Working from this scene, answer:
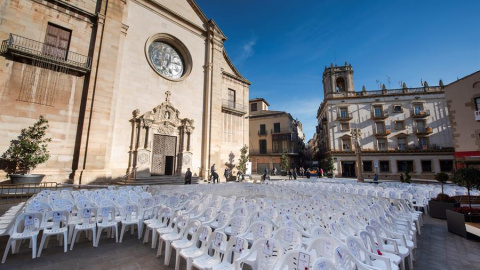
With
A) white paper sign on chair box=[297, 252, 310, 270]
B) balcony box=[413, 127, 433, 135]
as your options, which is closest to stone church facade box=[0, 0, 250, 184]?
white paper sign on chair box=[297, 252, 310, 270]

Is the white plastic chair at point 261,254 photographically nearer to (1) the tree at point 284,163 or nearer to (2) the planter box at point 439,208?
(2) the planter box at point 439,208

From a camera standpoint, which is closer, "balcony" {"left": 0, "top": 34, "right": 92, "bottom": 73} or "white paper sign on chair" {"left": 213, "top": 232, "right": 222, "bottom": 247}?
"white paper sign on chair" {"left": 213, "top": 232, "right": 222, "bottom": 247}

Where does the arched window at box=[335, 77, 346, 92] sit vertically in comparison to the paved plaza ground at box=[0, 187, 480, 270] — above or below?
above

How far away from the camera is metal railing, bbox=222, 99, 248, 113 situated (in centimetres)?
2022

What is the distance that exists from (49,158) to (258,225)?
41.9 ft

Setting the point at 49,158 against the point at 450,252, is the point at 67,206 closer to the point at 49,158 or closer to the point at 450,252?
the point at 49,158

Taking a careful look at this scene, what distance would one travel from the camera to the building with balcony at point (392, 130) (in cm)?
2511

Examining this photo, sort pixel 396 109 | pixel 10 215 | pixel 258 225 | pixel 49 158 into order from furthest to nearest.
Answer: pixel 396 109 → pixel 49 158 → pixel 10 215 → pixel 258 225

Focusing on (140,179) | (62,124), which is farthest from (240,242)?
(62,124)

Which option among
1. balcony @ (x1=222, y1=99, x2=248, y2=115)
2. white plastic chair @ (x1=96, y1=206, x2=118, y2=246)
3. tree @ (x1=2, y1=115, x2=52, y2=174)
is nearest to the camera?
white plastic chair @ (x1=96, y1=206, x2=118, y2=246)

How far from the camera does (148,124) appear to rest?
14164mm

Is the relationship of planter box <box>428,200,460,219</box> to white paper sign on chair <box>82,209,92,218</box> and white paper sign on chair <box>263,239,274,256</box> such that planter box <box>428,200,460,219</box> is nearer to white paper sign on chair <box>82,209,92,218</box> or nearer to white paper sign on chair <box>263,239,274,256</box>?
white paper sign on chair <box>263,239,274,256</box>

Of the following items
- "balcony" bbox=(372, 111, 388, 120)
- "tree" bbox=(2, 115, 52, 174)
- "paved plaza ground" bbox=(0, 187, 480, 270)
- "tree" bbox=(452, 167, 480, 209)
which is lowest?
"paved plaza ground" bbox=(0, 187, 480, 270)

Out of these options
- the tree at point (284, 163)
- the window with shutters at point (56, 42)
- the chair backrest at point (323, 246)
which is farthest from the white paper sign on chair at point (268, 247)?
the tree at point (284, 163)
